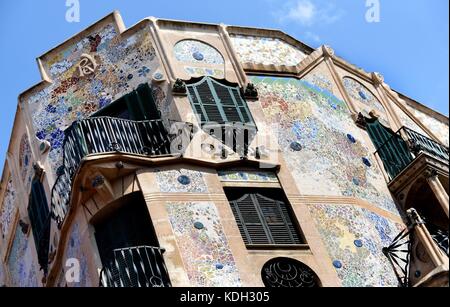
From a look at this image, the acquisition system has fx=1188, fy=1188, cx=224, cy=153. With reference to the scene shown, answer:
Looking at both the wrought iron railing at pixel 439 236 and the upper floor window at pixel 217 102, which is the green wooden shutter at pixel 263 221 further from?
the wrought iron railing at pixel 439 236

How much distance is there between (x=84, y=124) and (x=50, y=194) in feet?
6.09

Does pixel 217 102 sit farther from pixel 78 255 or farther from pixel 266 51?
pixel 78 255

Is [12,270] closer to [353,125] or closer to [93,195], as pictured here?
[93,195]

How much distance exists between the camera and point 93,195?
21797mm

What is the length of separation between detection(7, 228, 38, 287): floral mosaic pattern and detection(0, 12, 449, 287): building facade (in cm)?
6

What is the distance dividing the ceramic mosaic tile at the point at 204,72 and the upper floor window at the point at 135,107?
3.10 feet

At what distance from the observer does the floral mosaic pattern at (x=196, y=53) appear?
79.4 feet

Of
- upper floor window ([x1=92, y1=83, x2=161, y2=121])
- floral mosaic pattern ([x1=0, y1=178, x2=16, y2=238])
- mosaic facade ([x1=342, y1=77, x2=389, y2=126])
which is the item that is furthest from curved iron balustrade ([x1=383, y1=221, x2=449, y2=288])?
floral mosaic pattern ([x1=0, y1=178, x2=16, y2=238])

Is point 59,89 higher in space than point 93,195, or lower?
higher

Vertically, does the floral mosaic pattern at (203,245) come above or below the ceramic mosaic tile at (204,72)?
below

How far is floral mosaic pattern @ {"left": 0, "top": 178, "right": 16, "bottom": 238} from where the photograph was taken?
1024 inches

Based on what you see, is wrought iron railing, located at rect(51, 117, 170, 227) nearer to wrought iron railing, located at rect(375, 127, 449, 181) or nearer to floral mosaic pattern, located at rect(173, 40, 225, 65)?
floral mosaic pattern, located at rect(173, 40, 225, 65)

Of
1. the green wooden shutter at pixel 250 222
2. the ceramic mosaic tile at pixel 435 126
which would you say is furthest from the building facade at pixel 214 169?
the ceramic mosaic tile at pixel 435 126
